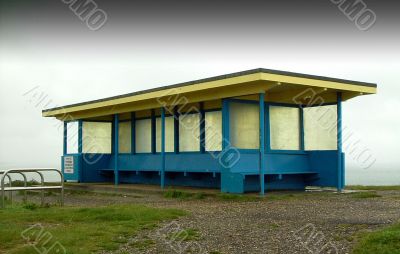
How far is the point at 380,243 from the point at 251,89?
8.63m

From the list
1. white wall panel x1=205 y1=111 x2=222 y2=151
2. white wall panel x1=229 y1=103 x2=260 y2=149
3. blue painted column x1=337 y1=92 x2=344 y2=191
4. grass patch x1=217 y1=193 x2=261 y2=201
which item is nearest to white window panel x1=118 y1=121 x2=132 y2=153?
white wall panel x1=205 y1=111 x2=222 y2=151

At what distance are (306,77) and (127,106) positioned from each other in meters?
8.07

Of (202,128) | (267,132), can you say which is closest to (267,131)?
(267,132)

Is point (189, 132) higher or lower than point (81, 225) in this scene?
higher

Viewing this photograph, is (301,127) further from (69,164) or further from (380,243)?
(69,164)

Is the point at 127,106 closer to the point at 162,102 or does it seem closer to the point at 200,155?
the point at 162,102

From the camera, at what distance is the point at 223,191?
624 inches

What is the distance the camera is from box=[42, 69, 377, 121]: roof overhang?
1469cm

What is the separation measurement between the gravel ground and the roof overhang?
3367mm

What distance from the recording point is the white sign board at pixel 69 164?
23688mm

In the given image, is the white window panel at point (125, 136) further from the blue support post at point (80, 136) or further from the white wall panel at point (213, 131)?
the white wall panel at point (213, 131)

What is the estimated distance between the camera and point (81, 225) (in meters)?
9.13

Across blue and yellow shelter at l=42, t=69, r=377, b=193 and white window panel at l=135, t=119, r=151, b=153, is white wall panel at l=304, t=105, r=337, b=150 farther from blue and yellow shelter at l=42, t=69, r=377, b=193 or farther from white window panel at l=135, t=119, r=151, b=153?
white window panel at l=135, t=119, r=151, b=153

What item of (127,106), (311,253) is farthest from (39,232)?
(127,106)
